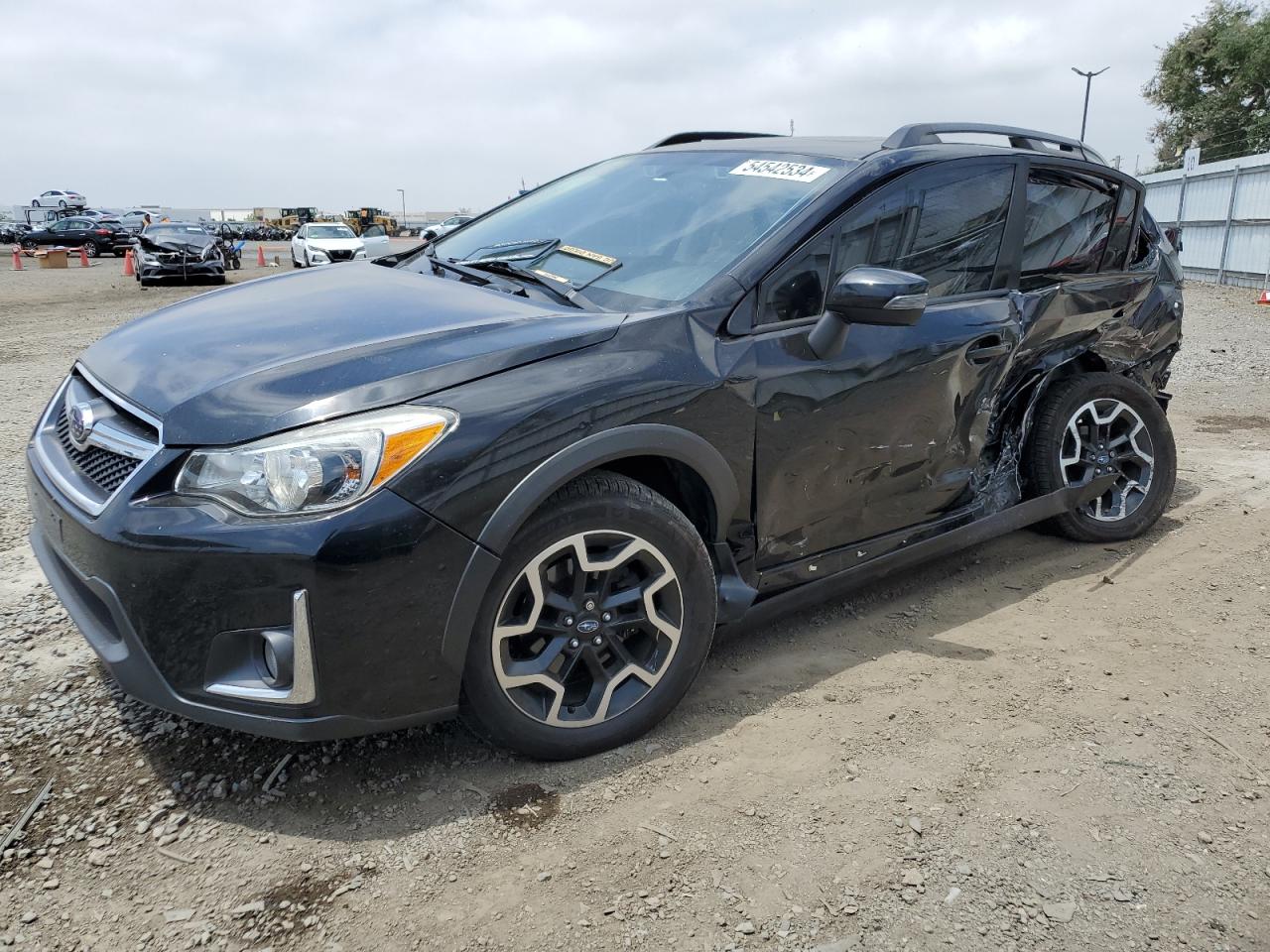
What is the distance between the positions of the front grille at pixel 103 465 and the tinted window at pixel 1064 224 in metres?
3.17

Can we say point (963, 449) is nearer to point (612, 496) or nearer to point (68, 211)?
point (612, 496)

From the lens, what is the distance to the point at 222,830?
2396mm

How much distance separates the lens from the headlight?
2205 millimetres

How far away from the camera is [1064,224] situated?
403 cm

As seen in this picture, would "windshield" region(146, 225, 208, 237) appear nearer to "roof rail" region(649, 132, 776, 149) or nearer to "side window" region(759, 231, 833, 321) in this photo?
"roof rail" region(649, 132, 776, 149)

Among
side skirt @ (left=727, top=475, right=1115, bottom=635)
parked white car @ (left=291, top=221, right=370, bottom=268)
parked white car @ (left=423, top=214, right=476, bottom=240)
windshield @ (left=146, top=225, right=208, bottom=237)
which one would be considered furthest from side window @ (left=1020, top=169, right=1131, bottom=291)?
parked white car @ (left=291, top=221, right=370, bottom=268)

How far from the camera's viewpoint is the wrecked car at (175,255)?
19.6m

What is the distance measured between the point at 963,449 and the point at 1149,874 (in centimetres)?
166

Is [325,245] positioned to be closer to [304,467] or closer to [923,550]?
[923,550]

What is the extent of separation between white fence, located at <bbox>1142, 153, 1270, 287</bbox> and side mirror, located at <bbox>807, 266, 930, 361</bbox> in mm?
16404

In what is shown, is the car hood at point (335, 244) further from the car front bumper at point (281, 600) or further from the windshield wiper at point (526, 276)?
the car front bumper at point (281, 600)

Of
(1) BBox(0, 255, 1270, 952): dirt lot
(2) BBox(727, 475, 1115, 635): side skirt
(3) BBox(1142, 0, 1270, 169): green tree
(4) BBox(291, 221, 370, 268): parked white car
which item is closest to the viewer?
(1) BBox(0, 255, 1270, 952): dirt lot

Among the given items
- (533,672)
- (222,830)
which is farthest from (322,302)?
(222,830)

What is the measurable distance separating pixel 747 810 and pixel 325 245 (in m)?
24.6
